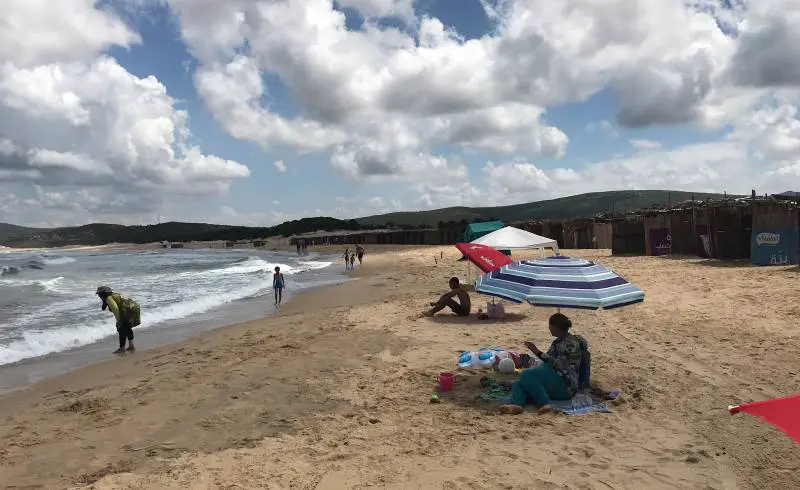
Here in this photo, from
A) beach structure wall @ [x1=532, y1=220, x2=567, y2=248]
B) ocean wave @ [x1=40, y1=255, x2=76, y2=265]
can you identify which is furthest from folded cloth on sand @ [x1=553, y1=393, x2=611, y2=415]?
ocean wave @ [x1=40, y1=255, x2=76, y2=265]

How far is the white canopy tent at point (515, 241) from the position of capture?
14.7 metres

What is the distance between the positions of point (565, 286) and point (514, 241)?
360 inches

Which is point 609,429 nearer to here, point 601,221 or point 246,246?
point 601,221

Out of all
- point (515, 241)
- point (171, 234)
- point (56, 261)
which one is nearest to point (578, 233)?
point (515, 241)

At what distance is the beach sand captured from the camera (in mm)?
4359

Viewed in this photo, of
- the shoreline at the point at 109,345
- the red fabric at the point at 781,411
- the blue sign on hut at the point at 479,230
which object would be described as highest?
the blue sign on hut at the point at 479,230

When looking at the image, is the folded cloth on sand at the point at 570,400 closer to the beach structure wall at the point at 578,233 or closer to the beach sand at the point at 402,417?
the beach sand at the point at 402,417

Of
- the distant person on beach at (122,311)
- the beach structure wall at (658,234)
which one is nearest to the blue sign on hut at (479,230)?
the beach structure wall at (658,234)

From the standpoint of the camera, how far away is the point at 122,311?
33.2 feet

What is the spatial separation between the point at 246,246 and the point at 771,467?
4327 inches

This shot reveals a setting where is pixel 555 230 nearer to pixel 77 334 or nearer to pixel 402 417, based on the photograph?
pixel 77 334

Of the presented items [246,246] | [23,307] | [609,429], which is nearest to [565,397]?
[609,429]

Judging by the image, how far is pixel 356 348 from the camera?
909 cm

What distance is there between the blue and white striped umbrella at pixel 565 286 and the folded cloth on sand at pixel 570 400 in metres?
1.02
